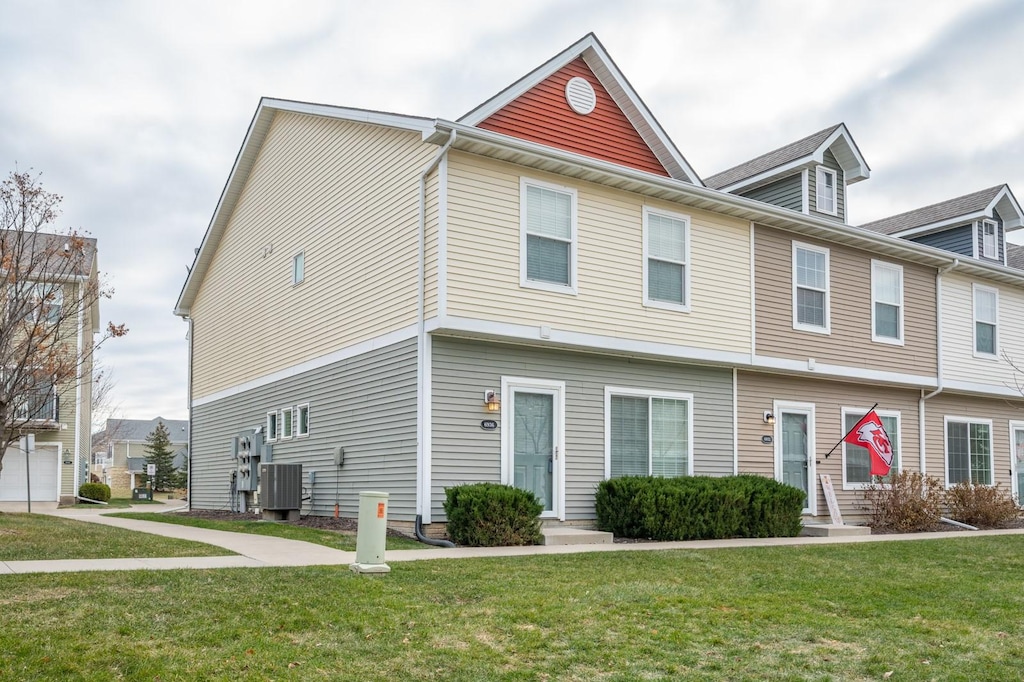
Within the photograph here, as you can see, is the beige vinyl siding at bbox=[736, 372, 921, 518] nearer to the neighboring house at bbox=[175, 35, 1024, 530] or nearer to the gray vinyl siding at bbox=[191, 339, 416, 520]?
the neighboring house at bbox=[175, 35, 1024, 530]

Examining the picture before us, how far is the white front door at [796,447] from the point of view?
17688mm

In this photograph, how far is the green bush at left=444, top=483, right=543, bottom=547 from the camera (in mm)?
12578

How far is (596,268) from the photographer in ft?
49.4

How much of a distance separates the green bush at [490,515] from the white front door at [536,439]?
1.20 meters

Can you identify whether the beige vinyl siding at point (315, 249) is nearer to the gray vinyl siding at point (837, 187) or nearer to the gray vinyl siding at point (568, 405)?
the gray vinyl siding at point (568, 405)

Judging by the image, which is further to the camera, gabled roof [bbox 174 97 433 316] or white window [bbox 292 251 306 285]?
white window [bbox 292 251 306 285]

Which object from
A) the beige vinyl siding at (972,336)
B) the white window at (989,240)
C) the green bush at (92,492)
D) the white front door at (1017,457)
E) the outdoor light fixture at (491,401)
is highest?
the white window at (989,240)

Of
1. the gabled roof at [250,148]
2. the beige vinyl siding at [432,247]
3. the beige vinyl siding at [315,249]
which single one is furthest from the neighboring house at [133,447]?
the beige vinyl siding at [432,247]

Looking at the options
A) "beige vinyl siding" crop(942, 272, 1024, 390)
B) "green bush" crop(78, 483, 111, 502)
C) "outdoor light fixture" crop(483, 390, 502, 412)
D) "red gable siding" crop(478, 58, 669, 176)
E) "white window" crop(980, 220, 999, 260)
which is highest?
"red gable siding" crop(478, 58, 669, 176)

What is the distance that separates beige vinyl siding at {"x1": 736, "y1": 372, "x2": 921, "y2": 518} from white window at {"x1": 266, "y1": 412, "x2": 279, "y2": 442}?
349 inches

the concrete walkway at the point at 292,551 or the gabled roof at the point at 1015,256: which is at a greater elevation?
the gabled roof at the point at 1015,256

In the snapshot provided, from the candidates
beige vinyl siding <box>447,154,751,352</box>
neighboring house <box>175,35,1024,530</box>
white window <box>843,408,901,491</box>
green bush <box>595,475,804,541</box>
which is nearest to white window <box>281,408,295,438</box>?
neighboring house <box>175,35,1024,530</box>

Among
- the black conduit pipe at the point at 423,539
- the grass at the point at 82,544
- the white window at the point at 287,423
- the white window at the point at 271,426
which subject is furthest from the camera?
the white window at the point at 271,426

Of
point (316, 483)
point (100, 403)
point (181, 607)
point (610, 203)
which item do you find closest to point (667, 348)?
point (610, 203)
